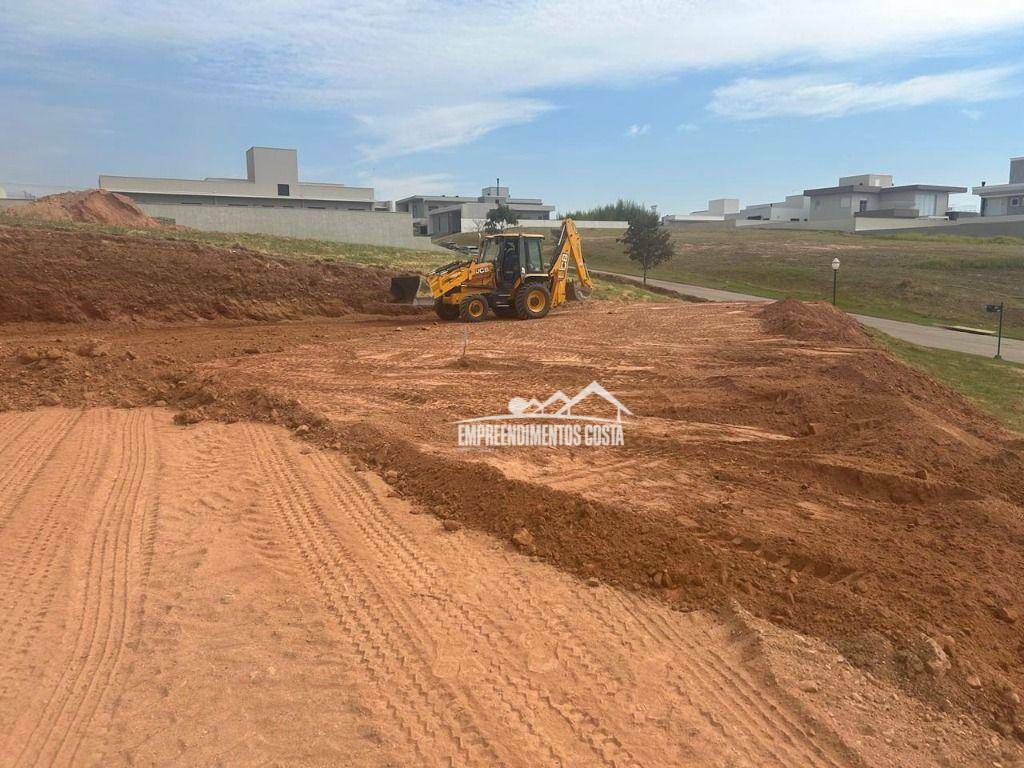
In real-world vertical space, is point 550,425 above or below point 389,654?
above

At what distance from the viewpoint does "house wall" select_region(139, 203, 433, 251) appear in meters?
37.8

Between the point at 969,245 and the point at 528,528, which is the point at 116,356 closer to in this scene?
the point at 528,528

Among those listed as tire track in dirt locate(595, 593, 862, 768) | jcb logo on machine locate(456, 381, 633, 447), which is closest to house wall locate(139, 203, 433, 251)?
jcb logo on machine locate(456, 381, 633, 447)

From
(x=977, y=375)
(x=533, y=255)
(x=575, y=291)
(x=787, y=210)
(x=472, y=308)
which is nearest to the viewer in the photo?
(x=977, y=375)

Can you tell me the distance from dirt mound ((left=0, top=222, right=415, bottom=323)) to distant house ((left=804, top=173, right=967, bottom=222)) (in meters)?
76.1

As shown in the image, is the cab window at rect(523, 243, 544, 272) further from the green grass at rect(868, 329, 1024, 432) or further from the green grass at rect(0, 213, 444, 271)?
the green grass at rect(868, 329, 1024, 432)

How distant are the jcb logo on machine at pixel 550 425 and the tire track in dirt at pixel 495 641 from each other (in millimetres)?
2212

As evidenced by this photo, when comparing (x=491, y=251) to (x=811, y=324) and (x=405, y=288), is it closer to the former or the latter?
(x=405, y=288)

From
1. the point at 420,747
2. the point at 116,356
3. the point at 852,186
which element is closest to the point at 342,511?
the point at 420,747

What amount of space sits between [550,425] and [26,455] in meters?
5.74

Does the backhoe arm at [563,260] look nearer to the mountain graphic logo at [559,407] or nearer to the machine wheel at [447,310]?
the machine wheel at [447,310]

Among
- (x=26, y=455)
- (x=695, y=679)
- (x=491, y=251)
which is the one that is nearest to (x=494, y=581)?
(x=695, y=679)

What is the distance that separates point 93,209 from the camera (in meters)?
35.4

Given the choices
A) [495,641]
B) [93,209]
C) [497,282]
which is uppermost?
[93,209]
